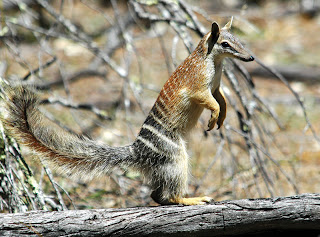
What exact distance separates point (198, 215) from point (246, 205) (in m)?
0.29

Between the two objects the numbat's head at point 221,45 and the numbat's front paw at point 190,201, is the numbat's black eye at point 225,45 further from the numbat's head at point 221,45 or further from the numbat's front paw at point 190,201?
the numbat's front paw at point 190,201

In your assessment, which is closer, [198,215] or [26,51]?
[198,215]

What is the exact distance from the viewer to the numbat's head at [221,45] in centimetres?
262

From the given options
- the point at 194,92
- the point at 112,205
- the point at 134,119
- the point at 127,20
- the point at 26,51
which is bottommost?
the point at 112,205

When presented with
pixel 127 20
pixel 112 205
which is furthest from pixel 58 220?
pixel 127 20

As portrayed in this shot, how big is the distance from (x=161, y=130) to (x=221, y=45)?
0.67 meters

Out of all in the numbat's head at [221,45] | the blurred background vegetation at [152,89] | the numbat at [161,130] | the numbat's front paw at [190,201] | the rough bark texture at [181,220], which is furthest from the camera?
the blurred background vegetation at [152,89]

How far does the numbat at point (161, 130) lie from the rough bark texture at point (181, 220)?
0.30 m

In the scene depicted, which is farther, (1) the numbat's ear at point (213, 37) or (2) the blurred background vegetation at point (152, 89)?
(2) the blurred background vegetation at point (152, 89)

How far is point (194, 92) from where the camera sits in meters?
2.74

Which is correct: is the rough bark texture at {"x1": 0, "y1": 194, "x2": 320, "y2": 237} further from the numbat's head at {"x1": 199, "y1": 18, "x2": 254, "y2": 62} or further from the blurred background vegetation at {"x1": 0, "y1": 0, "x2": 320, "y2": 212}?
the numbat's head at {"x1": 199, "y1": 18, "x2": 254, "y2": 62}

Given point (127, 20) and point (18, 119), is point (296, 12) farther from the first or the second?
point (18, 119)

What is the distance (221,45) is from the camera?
8.81ft

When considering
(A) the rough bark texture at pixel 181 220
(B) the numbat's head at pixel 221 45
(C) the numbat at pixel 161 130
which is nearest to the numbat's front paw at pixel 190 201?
(C) the numbat at pixel 161 130
